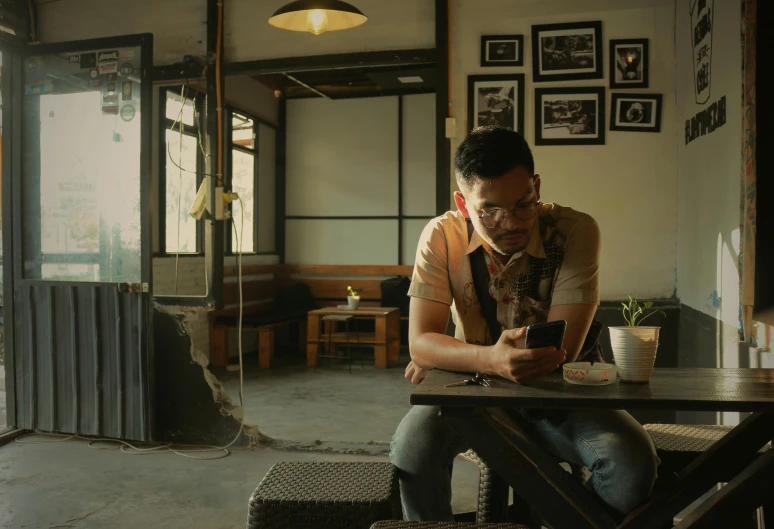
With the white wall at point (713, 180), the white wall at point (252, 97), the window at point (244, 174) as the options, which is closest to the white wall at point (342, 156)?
the white wall at point (252, 97)

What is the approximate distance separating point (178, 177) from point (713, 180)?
520 cm

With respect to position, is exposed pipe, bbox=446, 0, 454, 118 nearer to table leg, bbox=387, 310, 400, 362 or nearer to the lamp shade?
the lamp shade

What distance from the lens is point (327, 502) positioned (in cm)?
184

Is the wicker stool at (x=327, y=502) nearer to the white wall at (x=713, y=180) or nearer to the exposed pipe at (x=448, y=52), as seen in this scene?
the white wall at (x=713, y=180)

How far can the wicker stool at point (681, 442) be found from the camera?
203cm

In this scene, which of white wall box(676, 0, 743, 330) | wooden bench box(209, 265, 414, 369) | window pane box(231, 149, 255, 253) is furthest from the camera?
window pane box(231, 149, 255, 253)

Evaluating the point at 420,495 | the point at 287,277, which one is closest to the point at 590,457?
the point at 420,495

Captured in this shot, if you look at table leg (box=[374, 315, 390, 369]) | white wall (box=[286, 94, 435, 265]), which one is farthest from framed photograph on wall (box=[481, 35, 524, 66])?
white wall (box=[286, 94, 435, 265])

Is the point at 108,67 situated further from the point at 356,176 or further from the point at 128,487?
the point at 356,176

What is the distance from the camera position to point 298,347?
8.66 m

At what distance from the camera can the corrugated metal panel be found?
4.10 metres

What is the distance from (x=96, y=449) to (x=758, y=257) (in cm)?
366

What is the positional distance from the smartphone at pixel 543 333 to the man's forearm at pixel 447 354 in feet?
0.43

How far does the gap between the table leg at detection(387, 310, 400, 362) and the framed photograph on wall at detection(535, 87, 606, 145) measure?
161 inches
